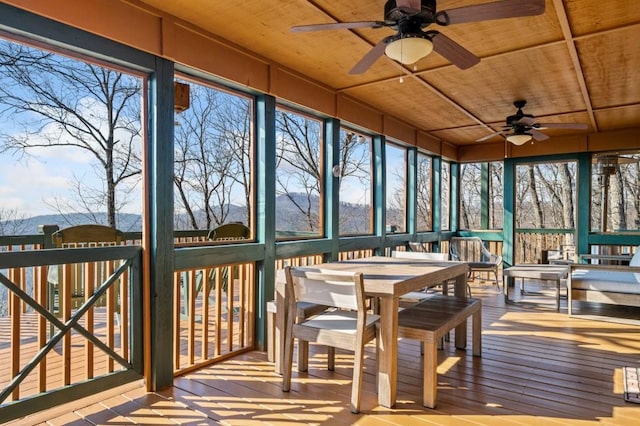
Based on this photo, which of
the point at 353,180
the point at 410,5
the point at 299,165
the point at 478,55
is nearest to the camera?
the point at 410,5

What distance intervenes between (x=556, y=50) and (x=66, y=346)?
448 centimetres

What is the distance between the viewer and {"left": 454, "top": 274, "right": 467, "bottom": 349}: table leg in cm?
388

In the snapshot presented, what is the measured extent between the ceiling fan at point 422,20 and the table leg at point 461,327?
210 cm

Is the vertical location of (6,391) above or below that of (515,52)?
below

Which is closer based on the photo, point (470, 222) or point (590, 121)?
point (590, 121)

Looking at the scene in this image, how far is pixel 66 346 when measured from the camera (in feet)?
8.96

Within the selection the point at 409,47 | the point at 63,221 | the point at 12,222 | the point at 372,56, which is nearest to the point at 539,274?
the point at 372,56

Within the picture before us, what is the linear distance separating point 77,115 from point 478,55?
4.41 meters

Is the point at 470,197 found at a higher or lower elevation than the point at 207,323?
higher

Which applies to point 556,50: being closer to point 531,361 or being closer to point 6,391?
point 531,361

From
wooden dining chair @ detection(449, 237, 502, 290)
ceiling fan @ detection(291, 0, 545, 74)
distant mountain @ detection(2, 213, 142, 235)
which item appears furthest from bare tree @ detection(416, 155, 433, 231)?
ceiling fan @ detection(291, 0, 545, 74)

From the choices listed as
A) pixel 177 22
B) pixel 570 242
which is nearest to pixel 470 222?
pixel 570 242

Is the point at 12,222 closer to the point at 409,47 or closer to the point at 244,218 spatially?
the point at 244,218

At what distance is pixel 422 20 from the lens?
2463 mm
